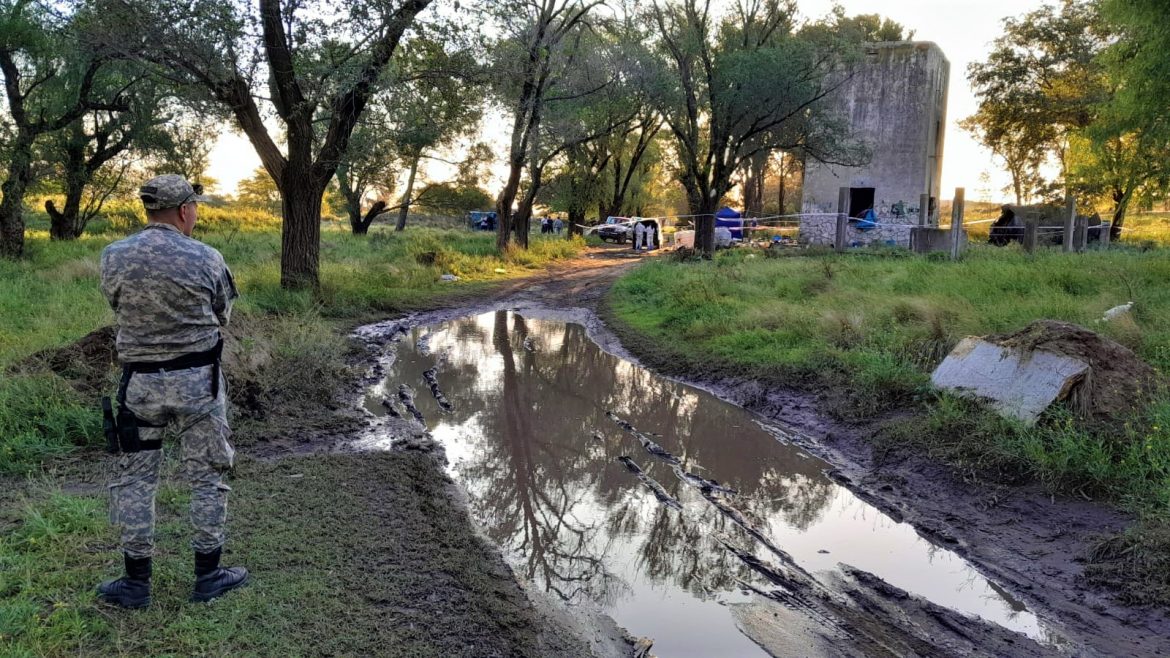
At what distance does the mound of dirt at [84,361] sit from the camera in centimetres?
615

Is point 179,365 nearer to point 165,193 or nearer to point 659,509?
point 165,193

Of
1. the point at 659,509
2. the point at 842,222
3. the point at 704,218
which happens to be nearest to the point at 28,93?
the point at 704,218

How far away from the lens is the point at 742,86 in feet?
62.2

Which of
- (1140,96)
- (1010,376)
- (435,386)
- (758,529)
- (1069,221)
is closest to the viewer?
(758,529)

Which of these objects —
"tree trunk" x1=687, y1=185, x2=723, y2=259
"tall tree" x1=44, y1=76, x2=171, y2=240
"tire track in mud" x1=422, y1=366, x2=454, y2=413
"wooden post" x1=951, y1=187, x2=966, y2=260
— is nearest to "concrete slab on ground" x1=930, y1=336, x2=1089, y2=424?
"tire track in mud" x1=422, y1=366, x2=454, y2=413

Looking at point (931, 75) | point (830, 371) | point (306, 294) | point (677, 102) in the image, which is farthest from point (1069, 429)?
point (931, 75)

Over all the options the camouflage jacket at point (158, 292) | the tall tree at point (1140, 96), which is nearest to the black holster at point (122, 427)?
the camouflage jacket at point (158, 292)

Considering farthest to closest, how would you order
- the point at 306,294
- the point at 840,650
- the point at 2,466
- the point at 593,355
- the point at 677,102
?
the point at 677,102
the point at 306,294
the point at 593,355
the point at 2,466
the point at 840,650

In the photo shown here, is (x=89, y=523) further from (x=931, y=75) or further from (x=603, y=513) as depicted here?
(x=931, y=75)

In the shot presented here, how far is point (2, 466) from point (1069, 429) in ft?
25.3

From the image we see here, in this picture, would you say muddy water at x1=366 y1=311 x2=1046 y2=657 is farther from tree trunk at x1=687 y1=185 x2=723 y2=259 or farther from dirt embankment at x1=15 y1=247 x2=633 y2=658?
tree trunk at x1=687 y1=185 x2=723 y2=259

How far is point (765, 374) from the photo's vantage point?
8344 millimetres

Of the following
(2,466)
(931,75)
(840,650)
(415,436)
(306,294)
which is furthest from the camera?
(931,75)

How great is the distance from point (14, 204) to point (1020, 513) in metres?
19.3
